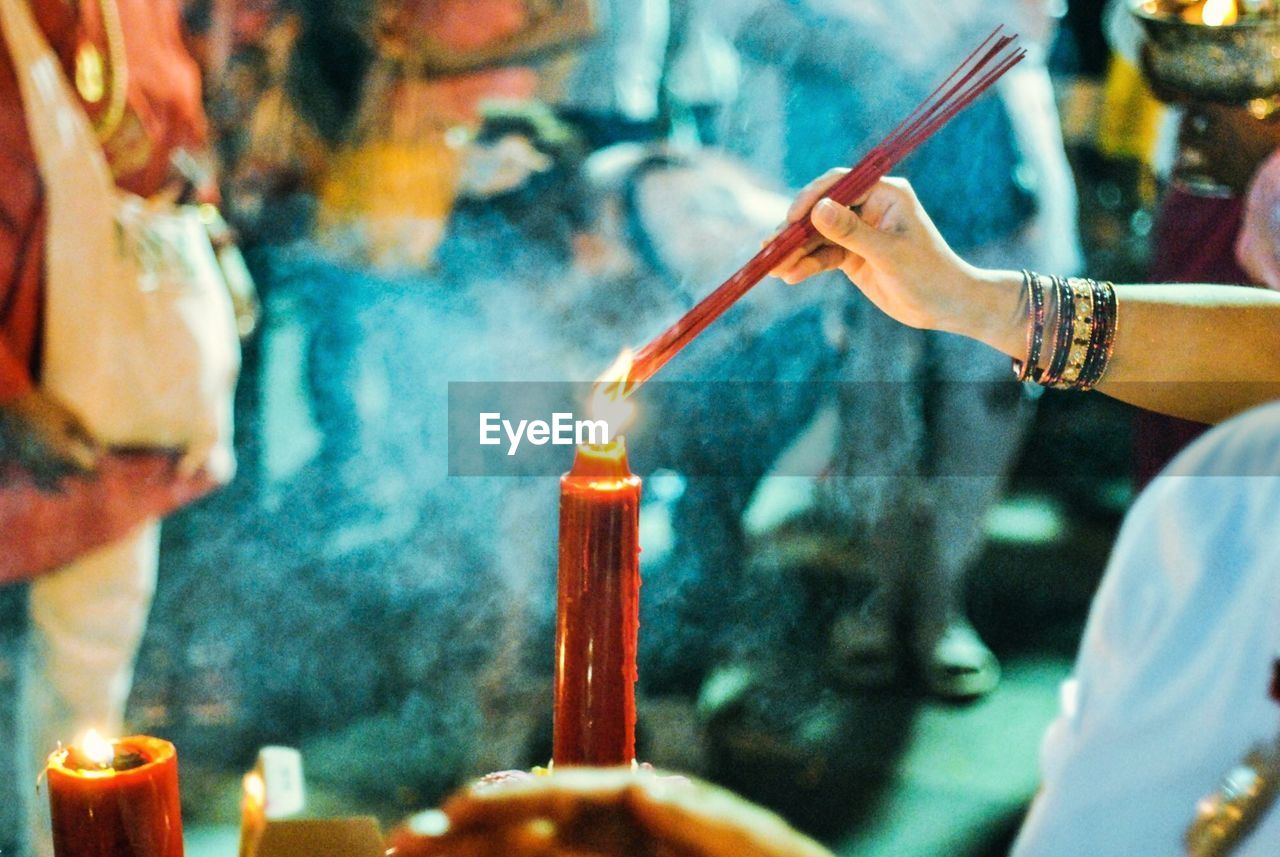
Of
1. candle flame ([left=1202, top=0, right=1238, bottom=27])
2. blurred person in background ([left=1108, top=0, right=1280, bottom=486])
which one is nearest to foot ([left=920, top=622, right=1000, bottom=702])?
blurred person in background ([left=1108, top=0, right=1280, bottom=486])

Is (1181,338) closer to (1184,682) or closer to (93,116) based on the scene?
(1184,682)

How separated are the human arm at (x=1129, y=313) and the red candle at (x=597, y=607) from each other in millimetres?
337

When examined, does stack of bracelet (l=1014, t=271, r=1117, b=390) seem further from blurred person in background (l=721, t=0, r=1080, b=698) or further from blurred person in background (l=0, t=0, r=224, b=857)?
blurred person in background (l=0, t=0, r=224, b=857)

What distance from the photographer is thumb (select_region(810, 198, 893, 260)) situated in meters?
0.87

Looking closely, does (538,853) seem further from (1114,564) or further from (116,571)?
(116,571)

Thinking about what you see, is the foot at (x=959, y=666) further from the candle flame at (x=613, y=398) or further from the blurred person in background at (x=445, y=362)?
the candle flame at (x=613, y=398)

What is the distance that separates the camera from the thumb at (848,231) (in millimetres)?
871

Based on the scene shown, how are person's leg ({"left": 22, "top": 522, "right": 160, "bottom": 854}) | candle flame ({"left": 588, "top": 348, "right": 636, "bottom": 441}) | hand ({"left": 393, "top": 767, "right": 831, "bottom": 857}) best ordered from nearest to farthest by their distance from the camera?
hand ({"left": 393, "top": 767, "right": 831, "bottom": 857}) < candle flame ({"left": 588, "top": 348, "right": 636, "bottom": 441}) < person's leg ({"left": 22, "top": 522, "right": 160, "bottom": 854})

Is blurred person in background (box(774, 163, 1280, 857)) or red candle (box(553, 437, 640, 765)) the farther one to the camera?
red candle (box(553, 437, 640, 765))

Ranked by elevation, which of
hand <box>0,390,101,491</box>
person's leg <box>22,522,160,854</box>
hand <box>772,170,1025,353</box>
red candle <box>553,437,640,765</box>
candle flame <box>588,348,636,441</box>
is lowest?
person's leg <box>22,522,160,854</box>

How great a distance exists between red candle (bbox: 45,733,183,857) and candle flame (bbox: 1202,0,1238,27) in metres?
1.23

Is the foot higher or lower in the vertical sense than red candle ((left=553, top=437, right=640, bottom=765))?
lower

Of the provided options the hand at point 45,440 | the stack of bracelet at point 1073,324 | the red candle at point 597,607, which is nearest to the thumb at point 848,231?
the stack of bracelet at point 1073,324

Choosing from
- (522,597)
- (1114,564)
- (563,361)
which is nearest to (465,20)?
(563,361)
